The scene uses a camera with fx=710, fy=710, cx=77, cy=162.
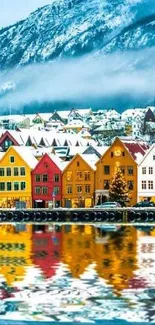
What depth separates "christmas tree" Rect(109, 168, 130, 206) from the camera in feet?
307

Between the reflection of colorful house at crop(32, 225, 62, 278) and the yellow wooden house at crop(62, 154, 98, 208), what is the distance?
2593cm

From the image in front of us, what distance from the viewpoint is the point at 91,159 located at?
10544 centimetres

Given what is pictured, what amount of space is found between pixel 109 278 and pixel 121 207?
5630cm

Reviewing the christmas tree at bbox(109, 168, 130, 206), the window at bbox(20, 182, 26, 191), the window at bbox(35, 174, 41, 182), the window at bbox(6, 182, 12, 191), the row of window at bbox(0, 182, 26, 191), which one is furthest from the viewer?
the window at bbox(6, 182, 12, 191)

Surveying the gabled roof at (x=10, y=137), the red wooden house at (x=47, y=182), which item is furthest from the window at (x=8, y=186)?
the gabled roof at (x=10, y=137)

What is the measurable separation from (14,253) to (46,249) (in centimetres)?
349

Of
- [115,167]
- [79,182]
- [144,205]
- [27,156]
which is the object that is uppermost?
[27,156]

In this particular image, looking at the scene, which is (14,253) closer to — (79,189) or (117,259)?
(117,259)

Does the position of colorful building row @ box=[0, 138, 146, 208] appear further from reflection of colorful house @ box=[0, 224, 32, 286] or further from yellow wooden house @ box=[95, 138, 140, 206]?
reflection of colorful house @ box=[0, 224, 32, 286]

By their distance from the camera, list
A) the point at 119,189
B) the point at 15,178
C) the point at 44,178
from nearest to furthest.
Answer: the point at 119,189 → the point at 44,178 → the point at 15,178

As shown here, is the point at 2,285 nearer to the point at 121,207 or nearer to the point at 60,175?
the point at 121,207

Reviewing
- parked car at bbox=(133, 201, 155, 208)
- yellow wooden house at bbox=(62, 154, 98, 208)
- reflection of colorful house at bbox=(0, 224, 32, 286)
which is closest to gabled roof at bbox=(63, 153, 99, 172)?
yellow wooden house at bbox=(62, 154, 98, 208)

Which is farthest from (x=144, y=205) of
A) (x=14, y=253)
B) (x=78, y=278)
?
(x=78, y=278)

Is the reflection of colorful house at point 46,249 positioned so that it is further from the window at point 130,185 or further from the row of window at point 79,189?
the row of window at point 79,189
